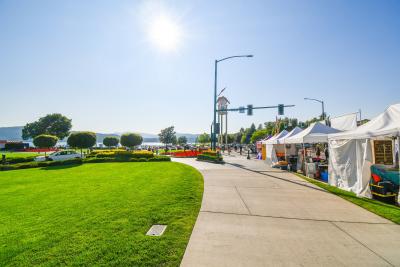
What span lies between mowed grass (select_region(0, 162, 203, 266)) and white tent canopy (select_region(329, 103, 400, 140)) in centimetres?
674

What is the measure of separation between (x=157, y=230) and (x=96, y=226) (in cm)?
141

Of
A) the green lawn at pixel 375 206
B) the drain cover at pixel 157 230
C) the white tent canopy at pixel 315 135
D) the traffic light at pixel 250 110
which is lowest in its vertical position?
the green lawn at pixel 375 206

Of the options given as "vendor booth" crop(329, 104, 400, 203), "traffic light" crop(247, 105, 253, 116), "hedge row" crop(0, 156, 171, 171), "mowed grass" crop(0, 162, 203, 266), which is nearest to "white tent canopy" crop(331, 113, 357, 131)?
"vendor booth" crop(329, 104, 400, 203)

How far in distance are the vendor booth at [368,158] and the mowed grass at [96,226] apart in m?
6.56

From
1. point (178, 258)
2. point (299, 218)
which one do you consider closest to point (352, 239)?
point (299, 218)

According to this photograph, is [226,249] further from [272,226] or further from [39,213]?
[39,213]

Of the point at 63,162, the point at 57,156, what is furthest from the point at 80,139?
the point at 63,162

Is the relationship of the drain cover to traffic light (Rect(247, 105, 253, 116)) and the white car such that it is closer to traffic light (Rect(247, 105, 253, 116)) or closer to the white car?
traffic light (Rect(247, 105, 253, 116))

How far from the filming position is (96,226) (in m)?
4.95

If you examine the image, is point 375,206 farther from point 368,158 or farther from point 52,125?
point 52,125

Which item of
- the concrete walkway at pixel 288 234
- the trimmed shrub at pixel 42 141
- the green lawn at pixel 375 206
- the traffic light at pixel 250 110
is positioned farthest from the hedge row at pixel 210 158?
the trimmed shrub at pixel 42 141

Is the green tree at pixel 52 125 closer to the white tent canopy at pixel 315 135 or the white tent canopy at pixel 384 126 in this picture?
the white tent canopy at pixel 315 135

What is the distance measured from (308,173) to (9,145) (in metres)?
81.4

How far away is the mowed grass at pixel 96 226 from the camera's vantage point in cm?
367
